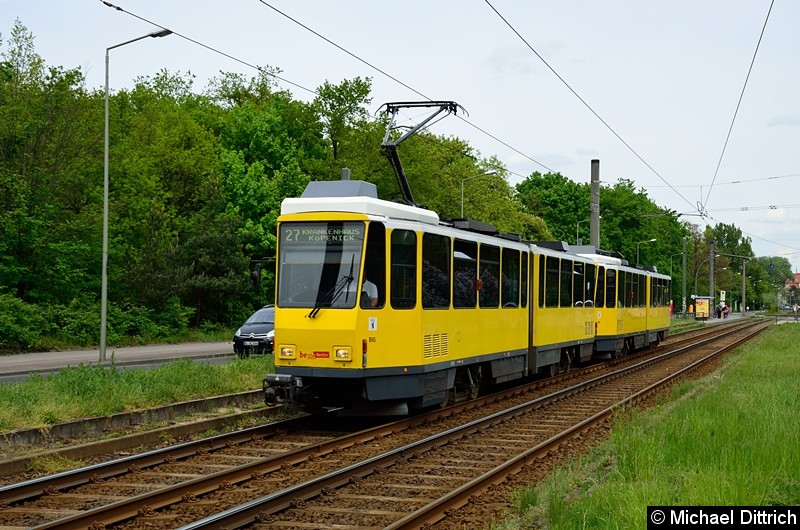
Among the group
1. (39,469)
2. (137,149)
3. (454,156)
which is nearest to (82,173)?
(137,149)

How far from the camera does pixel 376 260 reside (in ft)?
42.0

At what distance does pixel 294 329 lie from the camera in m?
12.9

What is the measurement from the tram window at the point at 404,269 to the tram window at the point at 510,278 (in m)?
4.23

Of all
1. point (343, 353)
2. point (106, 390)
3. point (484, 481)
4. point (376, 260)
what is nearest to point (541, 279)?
point (376, 260)

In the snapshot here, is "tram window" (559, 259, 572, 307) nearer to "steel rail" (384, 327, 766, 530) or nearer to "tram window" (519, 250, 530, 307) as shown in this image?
"tram window" (519, 250, 530, 307)

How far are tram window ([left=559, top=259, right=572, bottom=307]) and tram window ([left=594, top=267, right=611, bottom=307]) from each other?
10.7 ft

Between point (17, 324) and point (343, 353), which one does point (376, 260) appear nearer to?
point (343, 353)

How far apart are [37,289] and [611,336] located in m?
19.0

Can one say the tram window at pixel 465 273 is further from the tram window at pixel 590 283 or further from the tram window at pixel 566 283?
the tram window at pixel 590 283

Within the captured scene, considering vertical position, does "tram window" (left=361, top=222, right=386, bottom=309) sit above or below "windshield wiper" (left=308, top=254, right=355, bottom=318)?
above

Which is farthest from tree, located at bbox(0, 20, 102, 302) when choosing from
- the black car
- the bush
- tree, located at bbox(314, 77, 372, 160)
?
tree, located at bbox(314, 77, 372, 160)

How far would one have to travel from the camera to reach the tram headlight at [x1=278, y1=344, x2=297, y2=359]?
12.8 metres

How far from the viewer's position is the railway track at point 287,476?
7910 millimetres

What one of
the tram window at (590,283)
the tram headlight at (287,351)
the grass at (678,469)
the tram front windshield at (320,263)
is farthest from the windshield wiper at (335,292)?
the tram window at (590,283)
